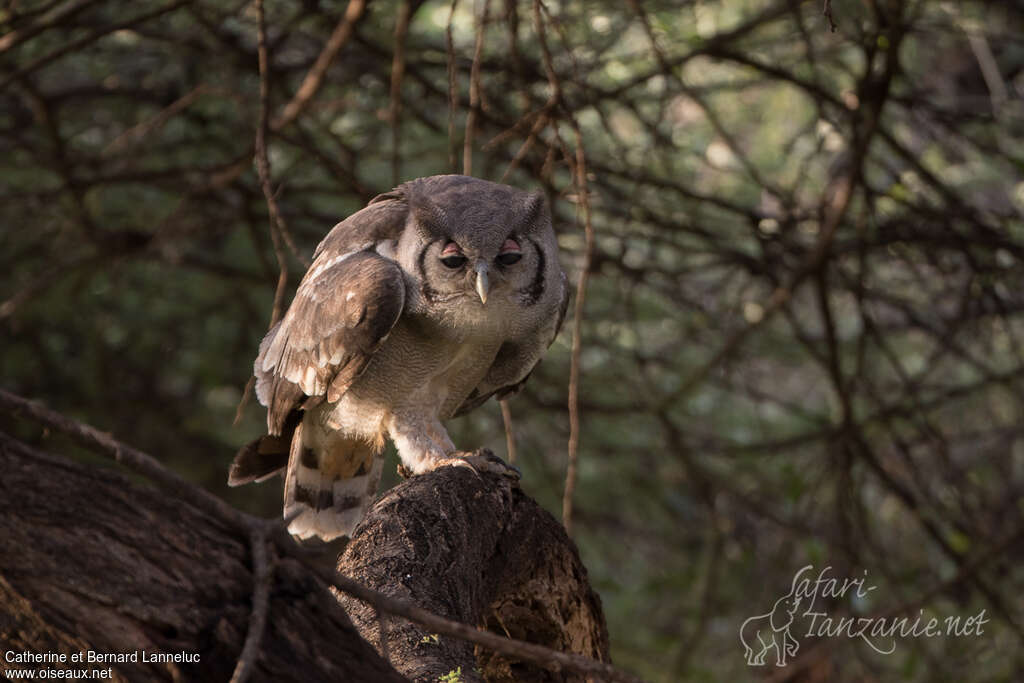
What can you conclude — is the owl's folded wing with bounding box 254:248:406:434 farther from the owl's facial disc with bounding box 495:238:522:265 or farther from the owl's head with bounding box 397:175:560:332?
the owl's facial disc with bounding box 495:238:522:265

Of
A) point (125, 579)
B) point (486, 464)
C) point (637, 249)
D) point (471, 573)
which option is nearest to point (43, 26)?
point (486, 464)

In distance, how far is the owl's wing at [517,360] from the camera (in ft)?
10.7

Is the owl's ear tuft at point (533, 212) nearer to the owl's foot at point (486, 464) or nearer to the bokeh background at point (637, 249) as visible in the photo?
the bokeh background at point (637, 249)

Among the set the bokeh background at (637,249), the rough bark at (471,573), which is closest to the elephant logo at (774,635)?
the bokeh background at (637,249)

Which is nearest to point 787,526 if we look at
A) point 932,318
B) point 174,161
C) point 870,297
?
point 870,297

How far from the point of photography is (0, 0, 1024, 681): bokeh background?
168 inches

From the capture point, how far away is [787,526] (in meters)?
5.05

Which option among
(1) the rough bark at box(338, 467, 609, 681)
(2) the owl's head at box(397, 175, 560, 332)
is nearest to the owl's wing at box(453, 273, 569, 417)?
(2) the owl's head at box(397, 175, 560, 332)

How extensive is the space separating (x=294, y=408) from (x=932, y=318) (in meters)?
3.75

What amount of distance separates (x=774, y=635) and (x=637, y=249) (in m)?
2.10

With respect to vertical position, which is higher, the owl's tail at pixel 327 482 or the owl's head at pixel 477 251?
the owl's head at pixel 477 251

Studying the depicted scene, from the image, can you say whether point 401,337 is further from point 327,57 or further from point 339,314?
point 327,57

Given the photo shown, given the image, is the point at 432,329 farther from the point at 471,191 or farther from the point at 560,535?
the point at 560,535

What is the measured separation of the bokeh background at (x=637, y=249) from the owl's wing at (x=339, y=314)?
10.5 inches
